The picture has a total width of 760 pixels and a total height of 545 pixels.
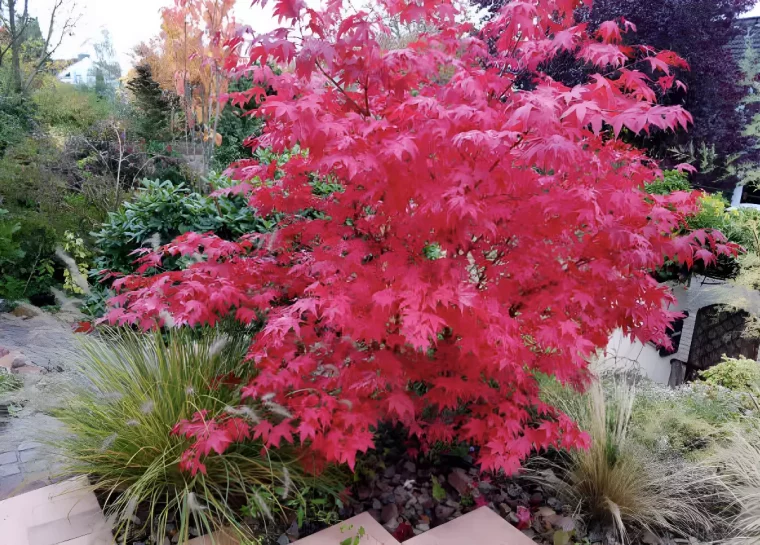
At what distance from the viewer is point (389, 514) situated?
7.88 feet

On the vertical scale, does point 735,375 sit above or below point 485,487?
below

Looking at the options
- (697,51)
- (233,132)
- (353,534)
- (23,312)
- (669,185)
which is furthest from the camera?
(233,132)

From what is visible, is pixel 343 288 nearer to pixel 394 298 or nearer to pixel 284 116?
pixel 394 298

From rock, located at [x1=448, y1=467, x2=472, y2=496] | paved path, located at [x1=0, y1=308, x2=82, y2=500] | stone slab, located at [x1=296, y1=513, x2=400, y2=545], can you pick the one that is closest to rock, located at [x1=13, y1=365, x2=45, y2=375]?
paved path, located at [x1=0, y1=308, x2=82, y2=500]

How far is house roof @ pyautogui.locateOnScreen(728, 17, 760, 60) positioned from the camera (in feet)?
25.3

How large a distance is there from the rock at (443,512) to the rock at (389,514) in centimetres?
20

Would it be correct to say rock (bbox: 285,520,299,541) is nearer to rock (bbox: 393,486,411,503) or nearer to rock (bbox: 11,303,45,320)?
rock (bbox: 393,486,411,503)

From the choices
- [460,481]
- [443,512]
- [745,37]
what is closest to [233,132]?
[745,37]

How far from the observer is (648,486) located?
242 centimetres

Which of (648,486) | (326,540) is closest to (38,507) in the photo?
(326,540)

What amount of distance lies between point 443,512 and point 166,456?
1.27m

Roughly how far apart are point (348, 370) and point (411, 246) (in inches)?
23.2

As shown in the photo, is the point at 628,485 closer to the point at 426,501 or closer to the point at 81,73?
the point at 426,501

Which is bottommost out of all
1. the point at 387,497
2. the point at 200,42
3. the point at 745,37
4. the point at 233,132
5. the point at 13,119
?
the point at 387,497
